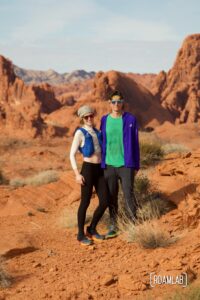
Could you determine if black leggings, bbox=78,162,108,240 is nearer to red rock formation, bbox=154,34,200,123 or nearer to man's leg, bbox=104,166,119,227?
man's leg, bbox=104,166,119,227

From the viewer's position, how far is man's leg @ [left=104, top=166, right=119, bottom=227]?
18.5 ft

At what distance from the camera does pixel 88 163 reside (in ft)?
18.3

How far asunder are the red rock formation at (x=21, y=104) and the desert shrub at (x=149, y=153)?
2178 cm

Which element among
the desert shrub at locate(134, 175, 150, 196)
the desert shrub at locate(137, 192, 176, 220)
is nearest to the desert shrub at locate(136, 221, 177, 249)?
the desert shrub at locate(137, 192, 176, 220)

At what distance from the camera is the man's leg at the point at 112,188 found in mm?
5648

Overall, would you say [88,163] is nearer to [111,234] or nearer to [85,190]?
[85,190]

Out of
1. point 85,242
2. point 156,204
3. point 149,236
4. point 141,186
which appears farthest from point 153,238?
point 141,186

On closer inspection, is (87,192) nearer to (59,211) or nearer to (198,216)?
(198,216)

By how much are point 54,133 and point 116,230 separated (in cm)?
2805

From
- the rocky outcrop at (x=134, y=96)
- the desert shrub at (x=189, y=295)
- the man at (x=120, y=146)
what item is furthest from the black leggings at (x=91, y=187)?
the rocky outcrop at (x=134, y=96)

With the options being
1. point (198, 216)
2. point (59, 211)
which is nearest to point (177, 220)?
point (198, 216)

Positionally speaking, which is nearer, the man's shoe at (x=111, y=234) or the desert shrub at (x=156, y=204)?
the man's shoe at (x=111, y=234)

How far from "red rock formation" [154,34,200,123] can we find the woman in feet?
125

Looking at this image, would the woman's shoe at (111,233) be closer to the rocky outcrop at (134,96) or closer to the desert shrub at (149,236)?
the desert shrub at (149,236)
